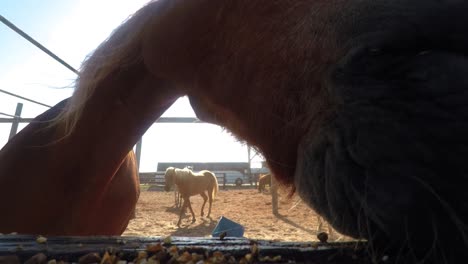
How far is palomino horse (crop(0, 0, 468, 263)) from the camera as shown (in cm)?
46

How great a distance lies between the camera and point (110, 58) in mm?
1476

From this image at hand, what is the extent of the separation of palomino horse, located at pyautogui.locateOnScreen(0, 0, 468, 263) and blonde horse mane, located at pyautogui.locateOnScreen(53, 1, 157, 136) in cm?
8

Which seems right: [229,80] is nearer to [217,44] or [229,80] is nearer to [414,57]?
[217,44]

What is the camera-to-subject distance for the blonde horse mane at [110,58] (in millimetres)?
1428

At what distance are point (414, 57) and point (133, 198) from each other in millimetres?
2066

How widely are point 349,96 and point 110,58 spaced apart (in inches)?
48.9

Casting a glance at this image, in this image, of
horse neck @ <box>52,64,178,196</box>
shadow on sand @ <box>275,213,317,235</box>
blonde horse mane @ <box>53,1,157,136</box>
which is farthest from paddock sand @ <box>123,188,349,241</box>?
blonde horse mane @ <box>53,1,157,136</box>

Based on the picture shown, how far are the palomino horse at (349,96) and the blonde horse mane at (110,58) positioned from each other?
85mm

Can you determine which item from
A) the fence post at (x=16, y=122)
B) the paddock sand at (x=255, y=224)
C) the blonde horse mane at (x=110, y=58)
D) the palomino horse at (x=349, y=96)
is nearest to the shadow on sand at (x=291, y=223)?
the paddock sand at (x=255, y=224)

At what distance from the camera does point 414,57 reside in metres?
0.52

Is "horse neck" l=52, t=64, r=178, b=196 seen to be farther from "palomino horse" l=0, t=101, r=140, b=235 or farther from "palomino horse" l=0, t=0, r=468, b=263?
"palomino horse" l=0, t=0, r=468, b=263

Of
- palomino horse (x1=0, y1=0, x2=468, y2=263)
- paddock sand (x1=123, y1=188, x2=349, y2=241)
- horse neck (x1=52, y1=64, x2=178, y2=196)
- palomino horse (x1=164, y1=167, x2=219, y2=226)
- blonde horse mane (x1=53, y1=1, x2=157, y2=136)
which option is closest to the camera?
palomino horse (x1=0, y1=0, x2=468, y2=263)

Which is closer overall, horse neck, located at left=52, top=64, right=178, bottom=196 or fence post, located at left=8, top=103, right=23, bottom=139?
horse neck, located at left=52, top=64, right=178, bottom=196

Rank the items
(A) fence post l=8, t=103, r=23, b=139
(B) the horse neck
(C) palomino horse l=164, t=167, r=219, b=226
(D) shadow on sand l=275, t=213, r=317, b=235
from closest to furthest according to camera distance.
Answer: (B) the horse neck < (D) shadow on sand l=275, t=213, r=317, b=235 < (A) fence post l=8, t=103, r=23, b=139 < (C) palomino horse l=164, t=167, r=219, b=226
